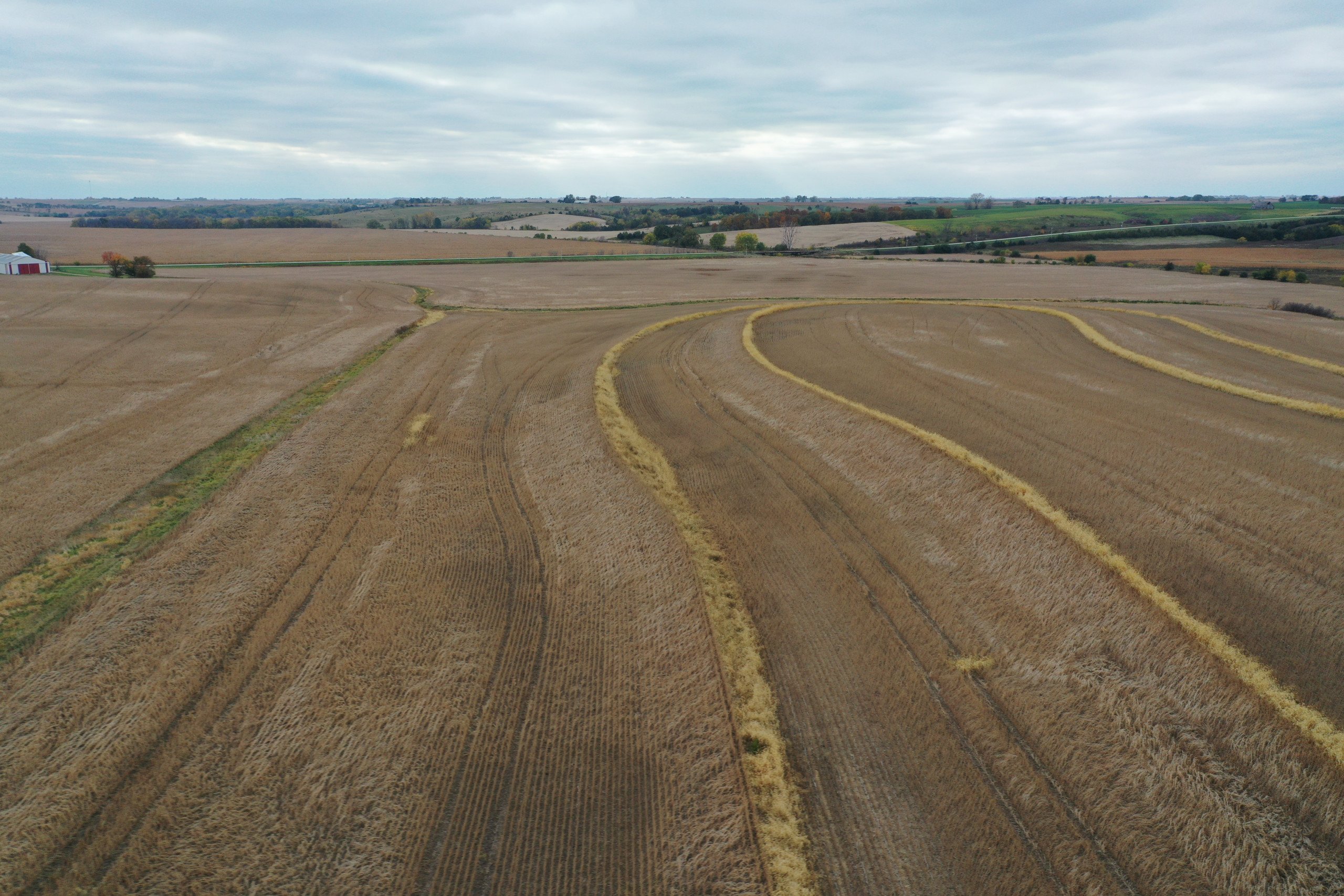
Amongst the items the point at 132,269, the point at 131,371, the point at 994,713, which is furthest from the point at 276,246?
the point at 994,713

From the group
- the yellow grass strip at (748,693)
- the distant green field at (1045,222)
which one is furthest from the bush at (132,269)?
the distant green field at (1045,222)

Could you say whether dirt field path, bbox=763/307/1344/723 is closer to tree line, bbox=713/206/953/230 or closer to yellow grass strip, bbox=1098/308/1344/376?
yellow grass strip, bbox=1098/308/1344/376

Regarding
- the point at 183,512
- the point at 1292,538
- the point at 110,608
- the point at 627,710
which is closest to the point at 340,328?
the point at 183,512

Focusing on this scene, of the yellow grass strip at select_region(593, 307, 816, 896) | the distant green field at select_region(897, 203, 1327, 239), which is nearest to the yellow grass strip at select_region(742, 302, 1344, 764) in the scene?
the yellow grass strip at select_region(593, 307, 816, 896)

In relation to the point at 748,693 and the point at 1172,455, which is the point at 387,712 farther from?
the point at 1172,455

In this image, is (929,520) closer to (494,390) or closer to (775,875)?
(775,875)

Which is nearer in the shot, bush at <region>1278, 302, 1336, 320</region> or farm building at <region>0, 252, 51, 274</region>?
bush at <region>1278, 302, 1336, 320</region>
